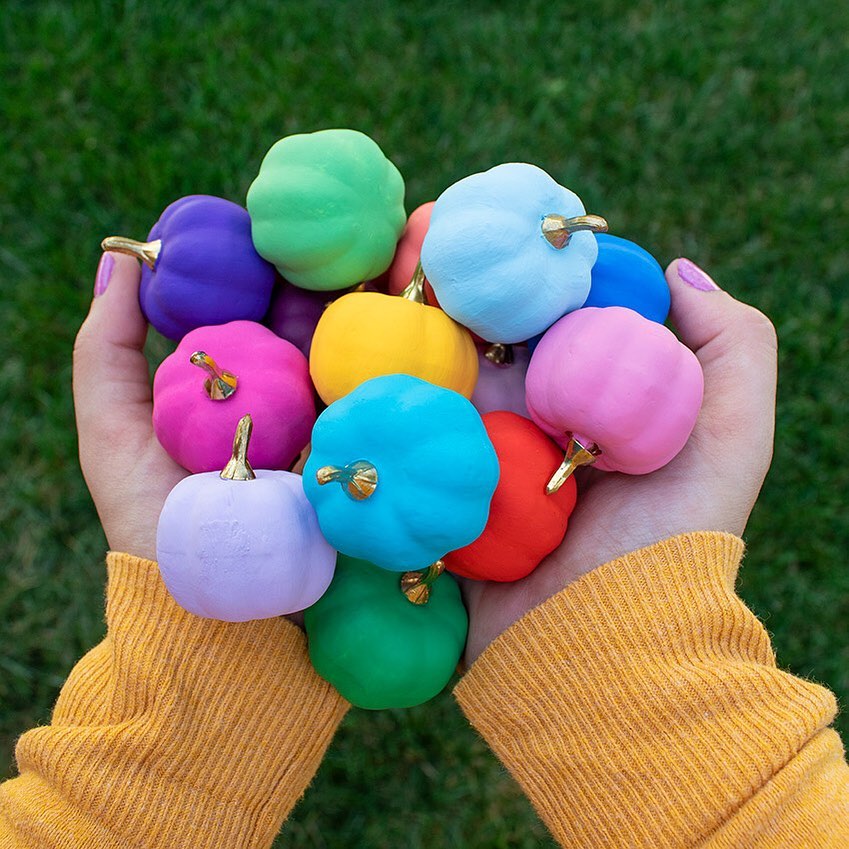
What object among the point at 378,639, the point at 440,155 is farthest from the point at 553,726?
the point at 440,155

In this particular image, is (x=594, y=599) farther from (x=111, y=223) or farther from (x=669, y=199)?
(x=111, y=223)

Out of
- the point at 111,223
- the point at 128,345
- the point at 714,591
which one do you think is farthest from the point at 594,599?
the point at 111,223

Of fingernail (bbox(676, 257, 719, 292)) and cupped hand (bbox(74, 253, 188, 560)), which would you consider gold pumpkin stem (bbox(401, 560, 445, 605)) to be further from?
fingernail (bbox(676, 257, 719, 292))

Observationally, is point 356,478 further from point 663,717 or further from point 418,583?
point 663,717

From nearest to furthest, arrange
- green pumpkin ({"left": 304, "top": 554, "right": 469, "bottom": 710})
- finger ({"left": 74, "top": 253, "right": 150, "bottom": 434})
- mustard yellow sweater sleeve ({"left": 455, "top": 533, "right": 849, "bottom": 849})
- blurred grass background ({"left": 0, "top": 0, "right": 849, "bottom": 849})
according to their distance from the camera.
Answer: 1. mustard yellow sweater sleeve ({"left": 455, "top": 533, "right": 849, "bottom": 849})
2. green pumpkin ({"left": 304, "top": 554, "right": 469, "bottom": 710})
3. finger ({"left": 74, "top": 253, "right": 150, "bottom": 434})
4. blurred grass background ({"left": 0, "top": 0, "right": 849, "bottom": 849})

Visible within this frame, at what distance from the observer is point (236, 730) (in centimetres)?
141

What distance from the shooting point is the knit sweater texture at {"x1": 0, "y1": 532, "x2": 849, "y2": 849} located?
47.6 inches

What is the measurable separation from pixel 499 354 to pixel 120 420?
27.4 inches

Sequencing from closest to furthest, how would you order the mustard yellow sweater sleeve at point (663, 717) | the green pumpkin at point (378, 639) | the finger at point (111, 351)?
the mustard yellow sweater sleeve at point (663, 717), the green pumpkin at point (378, 639), the finger at point (111, 351)

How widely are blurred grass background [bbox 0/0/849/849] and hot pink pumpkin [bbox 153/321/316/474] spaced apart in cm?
94

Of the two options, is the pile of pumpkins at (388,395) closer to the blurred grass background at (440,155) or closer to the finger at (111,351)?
the finger at (111,351)

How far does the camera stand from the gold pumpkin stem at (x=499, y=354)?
1.59 m

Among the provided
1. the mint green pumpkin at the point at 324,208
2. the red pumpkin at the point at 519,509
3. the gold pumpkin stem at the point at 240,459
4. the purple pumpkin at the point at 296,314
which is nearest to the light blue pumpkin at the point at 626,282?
the red pumpkin at the point at 519,509

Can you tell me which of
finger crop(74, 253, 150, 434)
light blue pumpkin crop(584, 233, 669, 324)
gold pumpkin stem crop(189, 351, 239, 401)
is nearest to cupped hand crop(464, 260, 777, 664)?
light blue pumpkin crop(584, 233, 669, 324)
